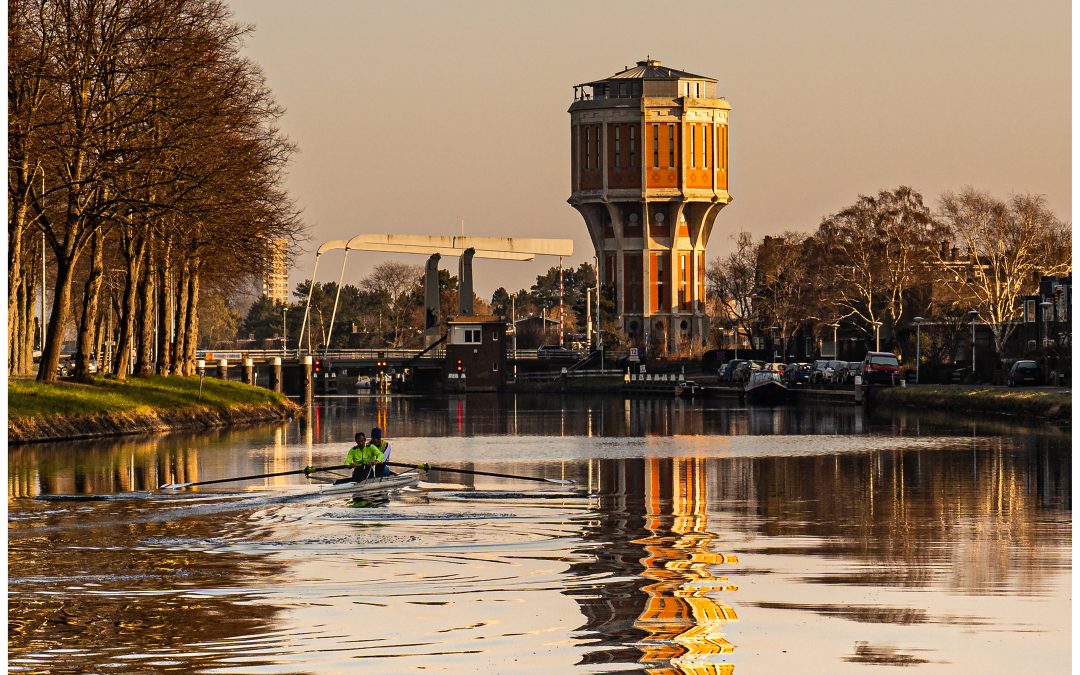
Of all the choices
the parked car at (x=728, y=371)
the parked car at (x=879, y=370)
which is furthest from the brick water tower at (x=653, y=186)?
the parked car at (x=879, y=370)

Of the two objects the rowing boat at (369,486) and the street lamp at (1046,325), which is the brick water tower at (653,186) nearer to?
the street lamp at (1046,325)

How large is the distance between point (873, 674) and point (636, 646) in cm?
218

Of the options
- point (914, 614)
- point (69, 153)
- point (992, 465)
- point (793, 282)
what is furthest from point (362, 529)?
point (793, 282)

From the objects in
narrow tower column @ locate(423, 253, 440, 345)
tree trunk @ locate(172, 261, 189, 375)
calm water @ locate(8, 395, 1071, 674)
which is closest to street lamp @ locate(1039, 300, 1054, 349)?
tree trunk @ locate(172, 261, 189, 375)

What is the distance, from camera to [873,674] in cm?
1505

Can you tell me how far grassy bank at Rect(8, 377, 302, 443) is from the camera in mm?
53406

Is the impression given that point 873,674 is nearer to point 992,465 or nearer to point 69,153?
point 992,465

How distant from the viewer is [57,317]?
183ft

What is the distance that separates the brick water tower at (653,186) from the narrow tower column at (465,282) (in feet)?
91.6

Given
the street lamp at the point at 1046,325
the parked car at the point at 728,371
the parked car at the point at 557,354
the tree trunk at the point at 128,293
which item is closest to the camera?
the tree trunk at the point at 128,293

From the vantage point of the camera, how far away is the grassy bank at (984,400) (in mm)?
68125

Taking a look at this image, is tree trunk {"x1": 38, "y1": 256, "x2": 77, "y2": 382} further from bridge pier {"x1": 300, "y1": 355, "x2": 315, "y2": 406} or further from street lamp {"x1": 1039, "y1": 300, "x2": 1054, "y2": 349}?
street lamp {"x1": 1039, "y1": 300, "x2": 1054, "y2": 349}

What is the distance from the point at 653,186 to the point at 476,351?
38.7 m

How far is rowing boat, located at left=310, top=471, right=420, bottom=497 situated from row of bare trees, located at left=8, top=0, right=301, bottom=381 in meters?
18.2
